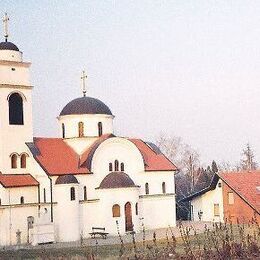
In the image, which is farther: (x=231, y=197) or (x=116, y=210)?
(x=231, y=197)

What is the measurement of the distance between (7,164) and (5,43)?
8926 mm

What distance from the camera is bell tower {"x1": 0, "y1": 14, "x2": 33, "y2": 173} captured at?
37.5 m

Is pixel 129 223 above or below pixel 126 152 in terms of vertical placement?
below

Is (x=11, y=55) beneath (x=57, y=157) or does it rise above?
above

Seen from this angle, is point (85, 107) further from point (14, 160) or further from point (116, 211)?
point (116, 211)

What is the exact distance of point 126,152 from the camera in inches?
1646

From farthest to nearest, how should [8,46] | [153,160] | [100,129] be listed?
[153,160] → [100,129] → [8,46]

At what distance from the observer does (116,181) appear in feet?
127


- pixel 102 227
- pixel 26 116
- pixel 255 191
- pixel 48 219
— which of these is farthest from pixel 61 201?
pixel 255 191

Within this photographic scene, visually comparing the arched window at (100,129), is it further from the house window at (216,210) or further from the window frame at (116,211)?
the house window at (216,210)

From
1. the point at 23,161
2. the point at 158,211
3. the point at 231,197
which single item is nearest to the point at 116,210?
the point at 158,211

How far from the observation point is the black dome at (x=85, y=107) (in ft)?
144

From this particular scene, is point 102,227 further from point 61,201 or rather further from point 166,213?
point 166,213

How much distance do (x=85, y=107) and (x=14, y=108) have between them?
7253 mm
